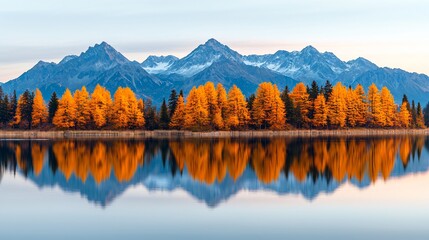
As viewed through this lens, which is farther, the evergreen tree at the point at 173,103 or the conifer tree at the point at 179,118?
the evergreen tree at the point at 173,103

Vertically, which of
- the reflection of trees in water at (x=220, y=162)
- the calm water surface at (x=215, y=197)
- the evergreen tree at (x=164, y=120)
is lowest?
the calm water surface at (x=215, y=197)

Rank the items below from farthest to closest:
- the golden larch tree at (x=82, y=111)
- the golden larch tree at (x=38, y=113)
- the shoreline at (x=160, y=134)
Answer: the golden larch tree at (x=38, y=113)
the golden larch tree at (x=82, y=111)
the shoreline at (x=160, y=134)

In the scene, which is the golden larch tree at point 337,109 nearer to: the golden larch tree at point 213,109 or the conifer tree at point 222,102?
the conifer tree at point 222,102

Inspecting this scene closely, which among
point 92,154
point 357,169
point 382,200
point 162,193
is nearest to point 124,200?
point 162,193

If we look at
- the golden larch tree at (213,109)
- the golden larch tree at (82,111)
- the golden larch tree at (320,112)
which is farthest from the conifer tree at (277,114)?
the golden larch tree at (82,111)

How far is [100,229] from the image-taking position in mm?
25156

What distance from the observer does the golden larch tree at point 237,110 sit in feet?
362

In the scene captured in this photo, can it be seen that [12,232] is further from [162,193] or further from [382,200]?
[382,200]

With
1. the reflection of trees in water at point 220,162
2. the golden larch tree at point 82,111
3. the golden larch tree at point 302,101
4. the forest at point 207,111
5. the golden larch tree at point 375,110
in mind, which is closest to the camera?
the reflection of trees in water at point 220,162

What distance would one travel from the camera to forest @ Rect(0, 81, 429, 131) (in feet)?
365

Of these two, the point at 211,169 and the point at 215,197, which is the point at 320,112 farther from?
the point at 215,197

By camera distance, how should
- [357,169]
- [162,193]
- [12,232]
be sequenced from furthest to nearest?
1. [357,169]
2. [162,193]
3. [12,232]

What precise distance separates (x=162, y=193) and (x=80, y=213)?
785 centimetres

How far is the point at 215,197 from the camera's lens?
33.6 meters
